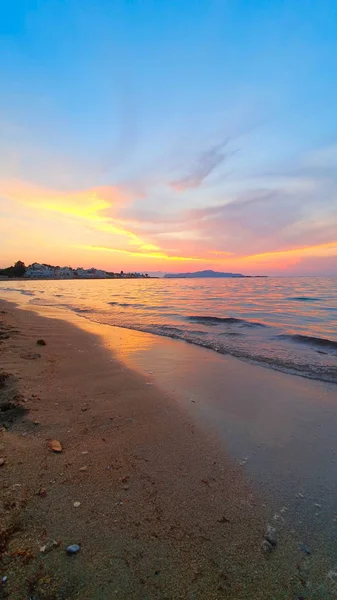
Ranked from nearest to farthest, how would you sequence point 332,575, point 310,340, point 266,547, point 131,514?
point 332,575 < point 266,547 < point 131,514 < point 310,340

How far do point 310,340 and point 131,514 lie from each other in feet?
31.6

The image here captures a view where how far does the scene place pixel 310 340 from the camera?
10.3 m

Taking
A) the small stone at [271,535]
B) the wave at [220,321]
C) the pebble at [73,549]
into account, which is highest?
the pebble at [73,549]

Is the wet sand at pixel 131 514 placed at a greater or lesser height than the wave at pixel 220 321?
greater

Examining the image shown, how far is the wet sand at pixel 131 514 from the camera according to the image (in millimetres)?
1840

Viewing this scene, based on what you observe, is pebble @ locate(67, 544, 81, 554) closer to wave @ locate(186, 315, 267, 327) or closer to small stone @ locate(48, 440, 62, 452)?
small stone @ locate(48, 440, 62, 452)

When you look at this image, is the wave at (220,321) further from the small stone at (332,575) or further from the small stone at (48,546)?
the small stone at (48,546)

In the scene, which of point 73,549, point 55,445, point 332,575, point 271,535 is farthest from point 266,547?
point 55,445

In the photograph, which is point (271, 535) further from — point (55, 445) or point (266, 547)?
point (55, 445)

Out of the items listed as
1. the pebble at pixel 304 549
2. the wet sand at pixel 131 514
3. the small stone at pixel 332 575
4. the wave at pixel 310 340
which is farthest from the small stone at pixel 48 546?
the wave at pixel 310 340

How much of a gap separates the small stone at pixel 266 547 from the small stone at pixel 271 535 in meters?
0.03

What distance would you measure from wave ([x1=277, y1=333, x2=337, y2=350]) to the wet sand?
7.35 meters

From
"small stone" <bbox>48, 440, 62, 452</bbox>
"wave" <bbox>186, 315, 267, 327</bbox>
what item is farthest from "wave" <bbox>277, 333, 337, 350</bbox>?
"small stone" <bbox>48, 440, 62, 452</bbox>

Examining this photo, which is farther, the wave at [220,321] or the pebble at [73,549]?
the wave at [220,321]
